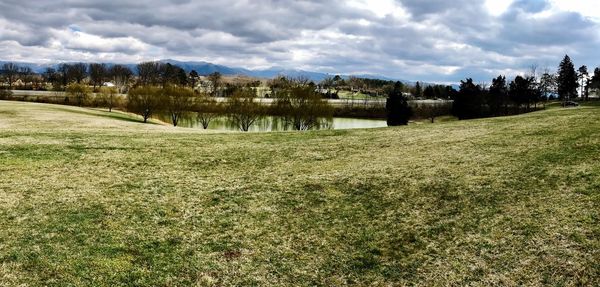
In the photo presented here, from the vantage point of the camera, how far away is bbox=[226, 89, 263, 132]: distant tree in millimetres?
99125

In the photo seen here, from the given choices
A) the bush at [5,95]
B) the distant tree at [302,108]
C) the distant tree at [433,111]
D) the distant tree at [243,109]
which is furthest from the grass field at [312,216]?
the bush at [5,95]

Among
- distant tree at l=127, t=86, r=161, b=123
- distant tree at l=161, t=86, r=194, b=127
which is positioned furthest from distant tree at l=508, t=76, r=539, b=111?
distant tree at l=127, t=86, r=161, b=123

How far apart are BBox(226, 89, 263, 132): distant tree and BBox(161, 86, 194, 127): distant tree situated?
910 cm

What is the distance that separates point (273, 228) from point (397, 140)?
17.2 m

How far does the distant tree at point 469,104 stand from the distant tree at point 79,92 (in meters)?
111

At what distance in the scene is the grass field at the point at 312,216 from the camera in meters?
12.3

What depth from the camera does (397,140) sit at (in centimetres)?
3075

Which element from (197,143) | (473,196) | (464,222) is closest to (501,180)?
(473,196)

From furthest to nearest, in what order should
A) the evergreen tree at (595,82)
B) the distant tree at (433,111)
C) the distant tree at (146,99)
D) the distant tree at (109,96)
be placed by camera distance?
the evergreen tree at (595,82) → the distant tree at (433,111) → the distant tree at (109,96) → the distant tree at (146,99)

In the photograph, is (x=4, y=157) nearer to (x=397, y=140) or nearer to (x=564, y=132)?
(x=397, y=140)

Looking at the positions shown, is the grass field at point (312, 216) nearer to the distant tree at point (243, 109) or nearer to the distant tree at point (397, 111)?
the distant tree at point (243, 109)

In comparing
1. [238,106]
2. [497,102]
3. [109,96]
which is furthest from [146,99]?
[497,102]

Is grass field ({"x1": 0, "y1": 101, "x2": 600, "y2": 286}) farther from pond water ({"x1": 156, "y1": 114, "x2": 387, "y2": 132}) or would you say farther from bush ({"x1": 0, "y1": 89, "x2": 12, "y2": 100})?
bush ({"x1": 0, "y1": 89, "x2": 12, "y2": 100})

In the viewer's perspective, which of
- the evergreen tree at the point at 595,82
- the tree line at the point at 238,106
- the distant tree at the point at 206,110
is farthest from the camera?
the evergreen tree at the point at 595,82
